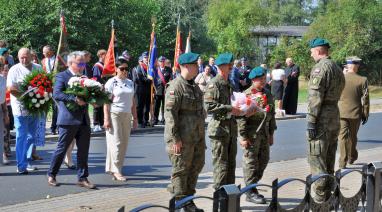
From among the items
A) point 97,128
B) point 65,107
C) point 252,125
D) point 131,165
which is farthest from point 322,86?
point 97,128

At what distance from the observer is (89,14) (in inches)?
1778

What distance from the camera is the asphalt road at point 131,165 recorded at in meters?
8.82

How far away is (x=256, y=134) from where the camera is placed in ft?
26.0

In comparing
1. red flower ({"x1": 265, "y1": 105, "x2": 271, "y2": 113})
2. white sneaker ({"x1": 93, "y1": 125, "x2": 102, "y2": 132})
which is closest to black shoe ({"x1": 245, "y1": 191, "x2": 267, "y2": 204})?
red flower ({"x1": 265, "y1": 105, "x2": 271, "y2": 113})

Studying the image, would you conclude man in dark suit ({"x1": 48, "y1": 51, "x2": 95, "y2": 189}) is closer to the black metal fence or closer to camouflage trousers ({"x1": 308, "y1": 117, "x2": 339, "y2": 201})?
camouflage trousers ({"x1": 308, "y1": 117, "x2": 339, "y2": 201})

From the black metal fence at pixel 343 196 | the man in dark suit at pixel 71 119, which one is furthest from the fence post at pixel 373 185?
the man in dark suit at pixel 71 119

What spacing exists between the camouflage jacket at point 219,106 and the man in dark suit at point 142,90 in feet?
30.3

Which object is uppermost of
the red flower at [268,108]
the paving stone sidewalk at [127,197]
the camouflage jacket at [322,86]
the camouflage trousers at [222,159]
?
the camouflage jacket at [322,86]

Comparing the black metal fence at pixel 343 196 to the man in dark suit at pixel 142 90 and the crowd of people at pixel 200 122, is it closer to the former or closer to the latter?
the crowd of people at pixel 200 122

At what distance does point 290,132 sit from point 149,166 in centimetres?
659

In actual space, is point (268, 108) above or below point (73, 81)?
below

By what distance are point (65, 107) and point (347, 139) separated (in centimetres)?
532

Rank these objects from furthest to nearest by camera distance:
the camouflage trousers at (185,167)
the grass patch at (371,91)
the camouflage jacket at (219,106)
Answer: the grass patch at (371,91) → the camouflage jacket at (219,106) → the camouflage trousers at (185,167)

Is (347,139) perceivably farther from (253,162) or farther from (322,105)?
(253,162)
